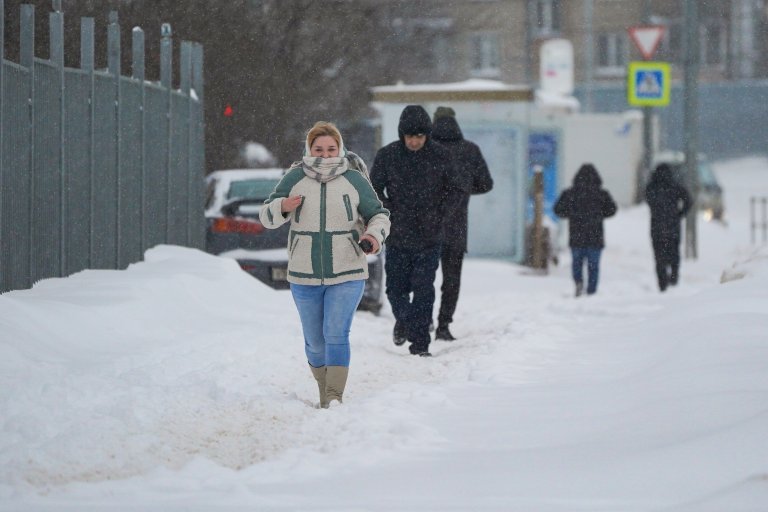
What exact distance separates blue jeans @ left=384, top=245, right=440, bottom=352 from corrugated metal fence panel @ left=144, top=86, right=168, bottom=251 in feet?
13.5

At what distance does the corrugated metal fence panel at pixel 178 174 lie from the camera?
15055 millimetres

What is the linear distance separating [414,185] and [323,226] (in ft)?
9.40

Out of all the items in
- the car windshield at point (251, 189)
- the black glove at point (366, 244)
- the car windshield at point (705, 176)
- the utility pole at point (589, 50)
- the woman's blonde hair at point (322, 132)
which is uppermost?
the utility pole at point (589, 50)

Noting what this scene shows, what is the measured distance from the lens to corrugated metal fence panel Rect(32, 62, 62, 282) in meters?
11.1

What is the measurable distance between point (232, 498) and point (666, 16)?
56.3m

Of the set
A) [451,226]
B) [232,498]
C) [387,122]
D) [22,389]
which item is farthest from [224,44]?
[232,498]

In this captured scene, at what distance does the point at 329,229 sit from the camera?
7590mm

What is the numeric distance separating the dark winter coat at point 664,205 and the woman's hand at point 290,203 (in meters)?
10.2

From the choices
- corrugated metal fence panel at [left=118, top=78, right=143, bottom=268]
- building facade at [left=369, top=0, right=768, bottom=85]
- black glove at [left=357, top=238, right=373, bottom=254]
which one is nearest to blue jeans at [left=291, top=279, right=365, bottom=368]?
black glove at [left=357, top=238, right=373, bottom=254]

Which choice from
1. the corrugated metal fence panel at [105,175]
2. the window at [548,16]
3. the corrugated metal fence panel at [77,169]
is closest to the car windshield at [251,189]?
the corrugated metal fence panel at [105,175]

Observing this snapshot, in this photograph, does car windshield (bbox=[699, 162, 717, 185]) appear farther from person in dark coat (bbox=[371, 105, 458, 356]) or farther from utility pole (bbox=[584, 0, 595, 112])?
person in dark coat (bbox=[371, 105, 458, 356])

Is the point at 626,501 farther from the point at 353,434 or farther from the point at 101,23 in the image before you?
the point at 101,23

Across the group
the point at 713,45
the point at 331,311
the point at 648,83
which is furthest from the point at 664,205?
the point at 713,45

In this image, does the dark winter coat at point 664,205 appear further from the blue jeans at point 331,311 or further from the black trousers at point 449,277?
the blue jeans at point 331,311
